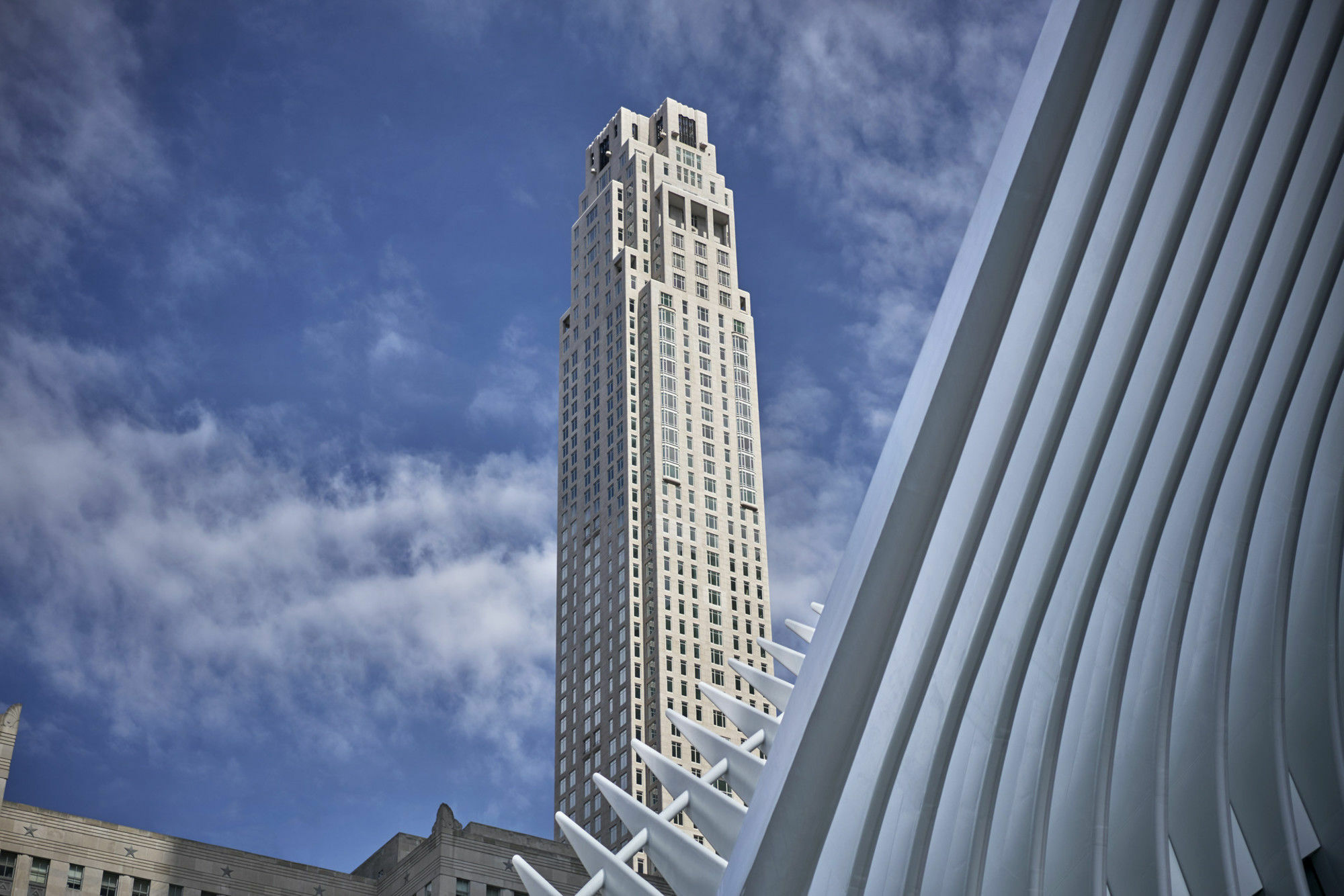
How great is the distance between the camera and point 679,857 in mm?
18844

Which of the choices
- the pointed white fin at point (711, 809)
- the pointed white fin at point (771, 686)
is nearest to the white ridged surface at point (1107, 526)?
the pointed white fin at point (711, 809)

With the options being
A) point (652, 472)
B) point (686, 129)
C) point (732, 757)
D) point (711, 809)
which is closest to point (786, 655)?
point (732, 757)

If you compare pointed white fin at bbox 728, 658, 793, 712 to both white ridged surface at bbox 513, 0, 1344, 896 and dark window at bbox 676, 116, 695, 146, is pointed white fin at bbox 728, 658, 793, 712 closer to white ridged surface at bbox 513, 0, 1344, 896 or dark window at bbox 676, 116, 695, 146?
white ridged surface at bbox 513, 0, 1344, 896

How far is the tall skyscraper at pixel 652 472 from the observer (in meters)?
113

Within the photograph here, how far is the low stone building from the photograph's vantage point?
48719 mm

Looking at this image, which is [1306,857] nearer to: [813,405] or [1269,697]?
[1269,697]

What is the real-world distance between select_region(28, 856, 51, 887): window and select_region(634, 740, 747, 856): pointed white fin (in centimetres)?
3655

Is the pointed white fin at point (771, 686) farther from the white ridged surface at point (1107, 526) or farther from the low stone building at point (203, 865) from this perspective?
the low stone building at point (203, 865)

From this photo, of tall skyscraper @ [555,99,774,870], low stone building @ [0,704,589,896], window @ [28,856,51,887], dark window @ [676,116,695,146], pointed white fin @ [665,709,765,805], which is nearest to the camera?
pointed white fin @ [665,709,765,805]

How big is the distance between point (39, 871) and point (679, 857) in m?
39.2

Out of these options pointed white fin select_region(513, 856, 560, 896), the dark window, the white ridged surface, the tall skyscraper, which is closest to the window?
pointed white fin select_region(513, 856, 560, 896)

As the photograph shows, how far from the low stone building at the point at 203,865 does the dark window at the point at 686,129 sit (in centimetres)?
10162

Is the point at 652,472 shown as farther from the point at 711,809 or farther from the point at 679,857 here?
the point at 679,857

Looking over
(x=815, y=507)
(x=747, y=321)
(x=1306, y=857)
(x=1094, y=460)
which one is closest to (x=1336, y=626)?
(x=1306, y=857)
